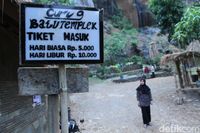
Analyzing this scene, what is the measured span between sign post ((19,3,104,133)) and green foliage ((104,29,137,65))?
1325 inches

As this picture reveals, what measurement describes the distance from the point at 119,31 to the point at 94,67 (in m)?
10.2

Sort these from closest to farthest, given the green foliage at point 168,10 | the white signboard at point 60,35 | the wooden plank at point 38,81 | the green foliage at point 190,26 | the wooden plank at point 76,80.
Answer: the white signboard at point 60,35 → the wooden plank at point 38,81 → the wooden plank at point 76,80 → the green foliage at point 190,26 → the green foliage at point 168,10

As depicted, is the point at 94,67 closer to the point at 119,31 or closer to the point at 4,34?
the point at 119,31

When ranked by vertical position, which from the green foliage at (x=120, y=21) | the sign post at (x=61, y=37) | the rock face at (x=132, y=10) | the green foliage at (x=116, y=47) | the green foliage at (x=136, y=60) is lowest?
the sign post at (x=61, y=37)

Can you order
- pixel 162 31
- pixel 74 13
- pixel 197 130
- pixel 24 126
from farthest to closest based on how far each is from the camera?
pixel 162 31
pixel 197 130
pixel 24 126
pixel 74 13

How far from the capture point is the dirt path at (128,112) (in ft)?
40.8

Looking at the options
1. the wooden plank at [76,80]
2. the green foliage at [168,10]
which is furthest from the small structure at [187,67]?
the wooden plank at [76,80]

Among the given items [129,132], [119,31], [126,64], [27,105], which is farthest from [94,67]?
[27,105]

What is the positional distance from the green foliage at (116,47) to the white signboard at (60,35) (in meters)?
33.6

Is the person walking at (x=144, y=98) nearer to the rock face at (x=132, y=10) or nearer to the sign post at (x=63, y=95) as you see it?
the sign post at (x=63, y=95)

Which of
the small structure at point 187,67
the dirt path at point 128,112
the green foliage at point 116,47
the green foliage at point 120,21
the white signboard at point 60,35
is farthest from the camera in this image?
the green foliage at point 120,21

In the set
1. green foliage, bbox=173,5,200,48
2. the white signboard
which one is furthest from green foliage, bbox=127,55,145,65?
the white signboard

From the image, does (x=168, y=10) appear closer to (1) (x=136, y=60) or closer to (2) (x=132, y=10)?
(1) (x=136, y=60)

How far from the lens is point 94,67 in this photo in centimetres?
3666
